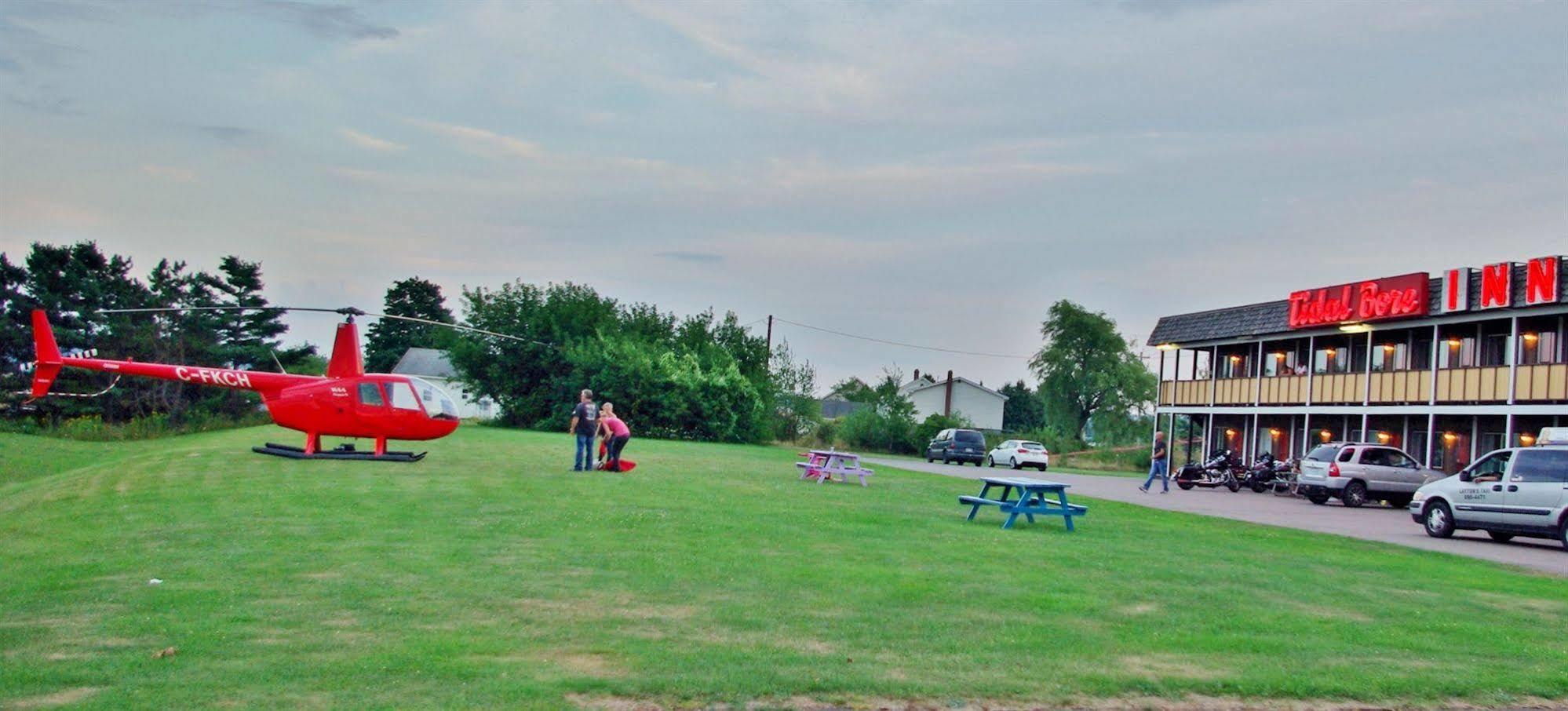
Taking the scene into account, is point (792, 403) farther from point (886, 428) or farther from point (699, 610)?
point (699, 610)

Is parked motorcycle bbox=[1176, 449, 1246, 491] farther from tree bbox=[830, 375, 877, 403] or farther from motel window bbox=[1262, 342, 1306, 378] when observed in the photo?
tree bbox=[830, 375, 877, 403]

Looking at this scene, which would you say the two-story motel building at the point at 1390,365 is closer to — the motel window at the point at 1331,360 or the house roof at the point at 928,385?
the motel window at the point at 1331,360

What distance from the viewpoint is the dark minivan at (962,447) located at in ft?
175

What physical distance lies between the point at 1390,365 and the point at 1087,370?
5892cm

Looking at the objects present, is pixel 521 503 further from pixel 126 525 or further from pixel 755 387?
pixel 755 387

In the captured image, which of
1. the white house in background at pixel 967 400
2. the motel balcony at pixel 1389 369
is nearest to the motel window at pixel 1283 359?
Result: the motel balcony at pixel 1389 369

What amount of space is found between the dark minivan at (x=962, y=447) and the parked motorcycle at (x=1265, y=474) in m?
15.1

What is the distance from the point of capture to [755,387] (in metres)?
65.8

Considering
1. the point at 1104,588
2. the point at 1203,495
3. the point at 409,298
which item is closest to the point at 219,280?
the point at 409,298

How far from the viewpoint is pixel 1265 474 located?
3875 cm

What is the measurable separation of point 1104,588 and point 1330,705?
3.74 meters

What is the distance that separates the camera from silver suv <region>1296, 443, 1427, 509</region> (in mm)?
31781

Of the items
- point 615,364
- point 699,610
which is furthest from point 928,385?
point 699,610

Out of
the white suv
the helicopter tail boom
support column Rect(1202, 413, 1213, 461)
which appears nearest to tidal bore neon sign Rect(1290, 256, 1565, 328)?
support column Rect(1202, 413, 1213, 461)
